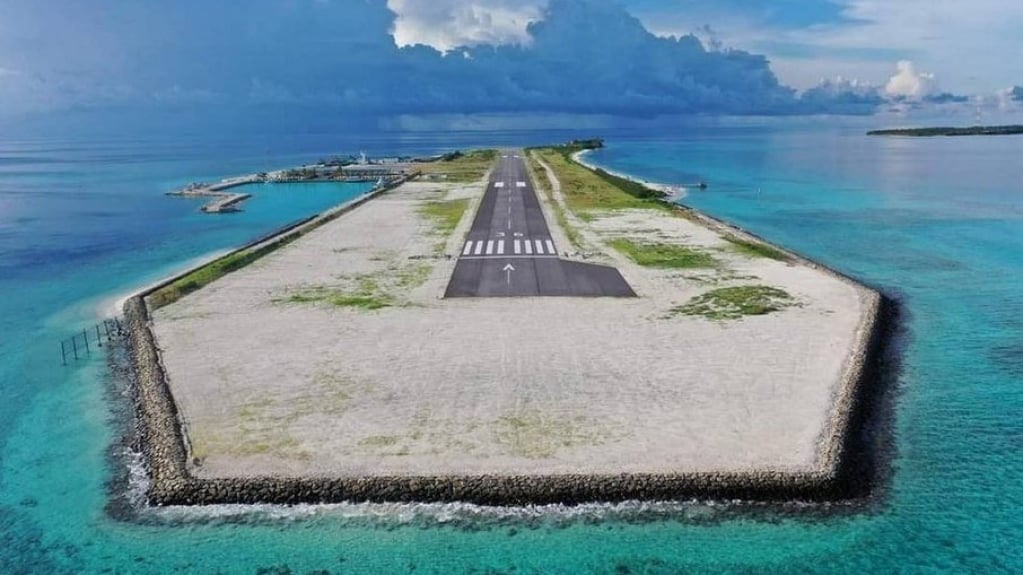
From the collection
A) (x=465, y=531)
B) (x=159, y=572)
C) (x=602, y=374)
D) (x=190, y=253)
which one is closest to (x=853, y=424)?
(x=602, y=374)

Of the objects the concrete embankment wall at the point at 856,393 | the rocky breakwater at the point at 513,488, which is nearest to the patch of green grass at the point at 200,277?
the rocky breakwater at the point at 513,488

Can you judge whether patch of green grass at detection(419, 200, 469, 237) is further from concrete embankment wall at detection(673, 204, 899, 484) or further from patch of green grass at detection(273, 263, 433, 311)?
concrete embankment wall at detection(673, 204, 899, 484)

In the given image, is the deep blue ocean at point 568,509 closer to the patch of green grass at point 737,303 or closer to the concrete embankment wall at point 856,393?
the concrete embankment wall at point 856,393

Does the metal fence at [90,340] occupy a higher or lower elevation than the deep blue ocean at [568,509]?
higher

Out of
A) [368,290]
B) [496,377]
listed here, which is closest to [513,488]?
[496,377]

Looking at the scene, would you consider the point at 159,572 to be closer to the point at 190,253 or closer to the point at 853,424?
the point at 853,424

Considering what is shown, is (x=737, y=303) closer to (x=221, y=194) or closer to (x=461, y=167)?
(x=221, y=194)
